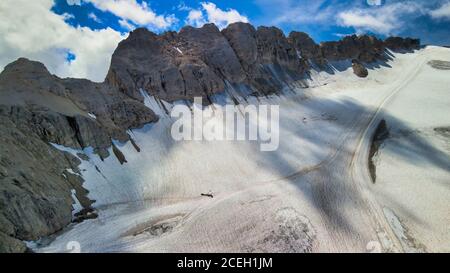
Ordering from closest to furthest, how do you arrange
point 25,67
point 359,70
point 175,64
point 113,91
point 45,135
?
point 45,135
point 25,67
point 113,91
point 175,64
point 359,70

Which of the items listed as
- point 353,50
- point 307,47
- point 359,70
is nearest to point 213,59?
point 307,47

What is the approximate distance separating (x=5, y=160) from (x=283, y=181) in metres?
26.8

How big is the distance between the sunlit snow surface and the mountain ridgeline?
205cm

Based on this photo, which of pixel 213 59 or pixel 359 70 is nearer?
pixel 213 59

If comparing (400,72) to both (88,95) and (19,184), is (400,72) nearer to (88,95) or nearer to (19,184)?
(88,95)

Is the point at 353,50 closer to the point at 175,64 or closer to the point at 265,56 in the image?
the point at 265,56

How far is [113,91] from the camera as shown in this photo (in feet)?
163

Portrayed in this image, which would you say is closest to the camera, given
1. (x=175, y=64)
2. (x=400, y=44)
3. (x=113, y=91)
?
(x=113, y=91)

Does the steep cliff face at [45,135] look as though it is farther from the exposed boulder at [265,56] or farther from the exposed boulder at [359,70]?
the exposed boulder at [359,70]

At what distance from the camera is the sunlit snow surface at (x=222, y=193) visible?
26.9 metres

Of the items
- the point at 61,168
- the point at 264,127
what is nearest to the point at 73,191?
the point at 61,168

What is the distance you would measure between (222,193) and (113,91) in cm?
2570

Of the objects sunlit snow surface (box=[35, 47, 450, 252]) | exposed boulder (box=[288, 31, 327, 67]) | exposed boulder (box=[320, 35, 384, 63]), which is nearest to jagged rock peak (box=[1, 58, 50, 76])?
sunlit snow surface (box=[35, 47, 450, 252])

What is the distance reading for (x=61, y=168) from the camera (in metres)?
31.5
